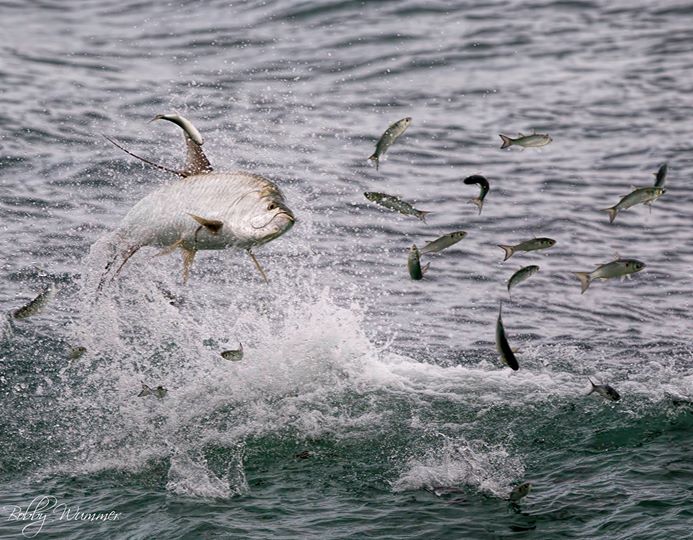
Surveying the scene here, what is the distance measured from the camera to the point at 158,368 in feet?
31.7

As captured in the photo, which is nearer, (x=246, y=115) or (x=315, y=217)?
(x=315, y=217)

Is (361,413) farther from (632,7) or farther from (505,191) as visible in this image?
(632,7)

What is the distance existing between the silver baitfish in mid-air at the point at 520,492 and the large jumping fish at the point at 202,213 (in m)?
2.23

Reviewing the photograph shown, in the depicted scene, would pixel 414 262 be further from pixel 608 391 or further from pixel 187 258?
pixel 187 258

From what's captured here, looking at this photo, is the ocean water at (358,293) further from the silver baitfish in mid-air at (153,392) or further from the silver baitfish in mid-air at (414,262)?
the silver baitfish in mid-air at (414,262)

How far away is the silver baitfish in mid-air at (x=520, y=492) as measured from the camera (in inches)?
290

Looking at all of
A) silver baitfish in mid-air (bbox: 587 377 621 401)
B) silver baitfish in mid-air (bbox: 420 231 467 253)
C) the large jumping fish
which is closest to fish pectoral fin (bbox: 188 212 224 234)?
the large jumping fish

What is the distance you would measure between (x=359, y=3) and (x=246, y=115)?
6.33 metres

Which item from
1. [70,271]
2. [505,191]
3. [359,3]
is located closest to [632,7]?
[359,3]

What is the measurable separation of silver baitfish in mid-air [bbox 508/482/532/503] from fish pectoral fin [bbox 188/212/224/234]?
8.60 ft

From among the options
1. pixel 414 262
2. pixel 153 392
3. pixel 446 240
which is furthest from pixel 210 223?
pixel 153 392

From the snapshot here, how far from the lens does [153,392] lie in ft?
29.6

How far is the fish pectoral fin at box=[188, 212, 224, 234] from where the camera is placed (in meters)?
6.00

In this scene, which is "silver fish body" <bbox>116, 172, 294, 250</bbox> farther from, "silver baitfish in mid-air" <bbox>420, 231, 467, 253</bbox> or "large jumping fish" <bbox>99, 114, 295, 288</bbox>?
"silver baitfish in mid-air" <bbox>420, 231, 467, 253</bbox>
